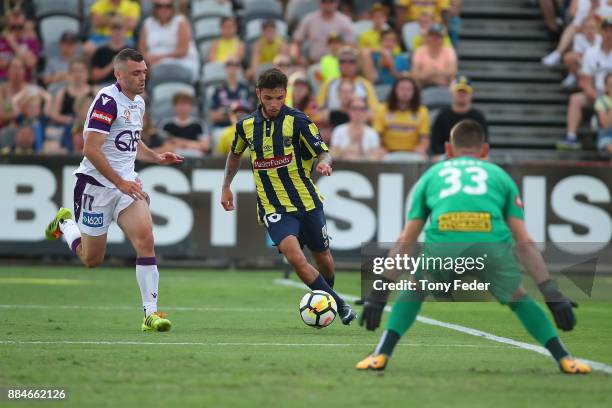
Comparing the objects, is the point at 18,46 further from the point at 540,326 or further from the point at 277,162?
the point at 540,326

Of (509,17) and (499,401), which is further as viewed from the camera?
(509,17)

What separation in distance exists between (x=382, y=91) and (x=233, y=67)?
8.84 ft

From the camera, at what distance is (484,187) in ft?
25.8

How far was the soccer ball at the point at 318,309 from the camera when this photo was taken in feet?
36.1

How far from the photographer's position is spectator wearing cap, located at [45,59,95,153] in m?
20.6

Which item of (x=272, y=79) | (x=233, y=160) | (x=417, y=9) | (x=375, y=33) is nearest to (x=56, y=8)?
(x=375, y=33)

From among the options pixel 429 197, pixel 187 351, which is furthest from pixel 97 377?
pixel 429 197

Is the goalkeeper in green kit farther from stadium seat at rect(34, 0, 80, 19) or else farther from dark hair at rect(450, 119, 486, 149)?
stadium seat at rect(34, 0, 80, 19)

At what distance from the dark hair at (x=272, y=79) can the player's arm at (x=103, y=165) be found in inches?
55.5

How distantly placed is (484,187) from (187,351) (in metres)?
2.72

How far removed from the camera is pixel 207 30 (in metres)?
23.5

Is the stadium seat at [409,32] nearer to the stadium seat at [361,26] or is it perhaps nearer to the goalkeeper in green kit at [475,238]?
the stadium seat at [361,26]

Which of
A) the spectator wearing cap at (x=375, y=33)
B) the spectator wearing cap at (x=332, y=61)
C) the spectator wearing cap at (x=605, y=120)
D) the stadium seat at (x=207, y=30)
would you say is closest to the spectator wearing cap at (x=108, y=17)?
the stadium seat at (x=207, y=30)

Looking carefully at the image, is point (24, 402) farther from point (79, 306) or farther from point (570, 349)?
point (79, 306)
